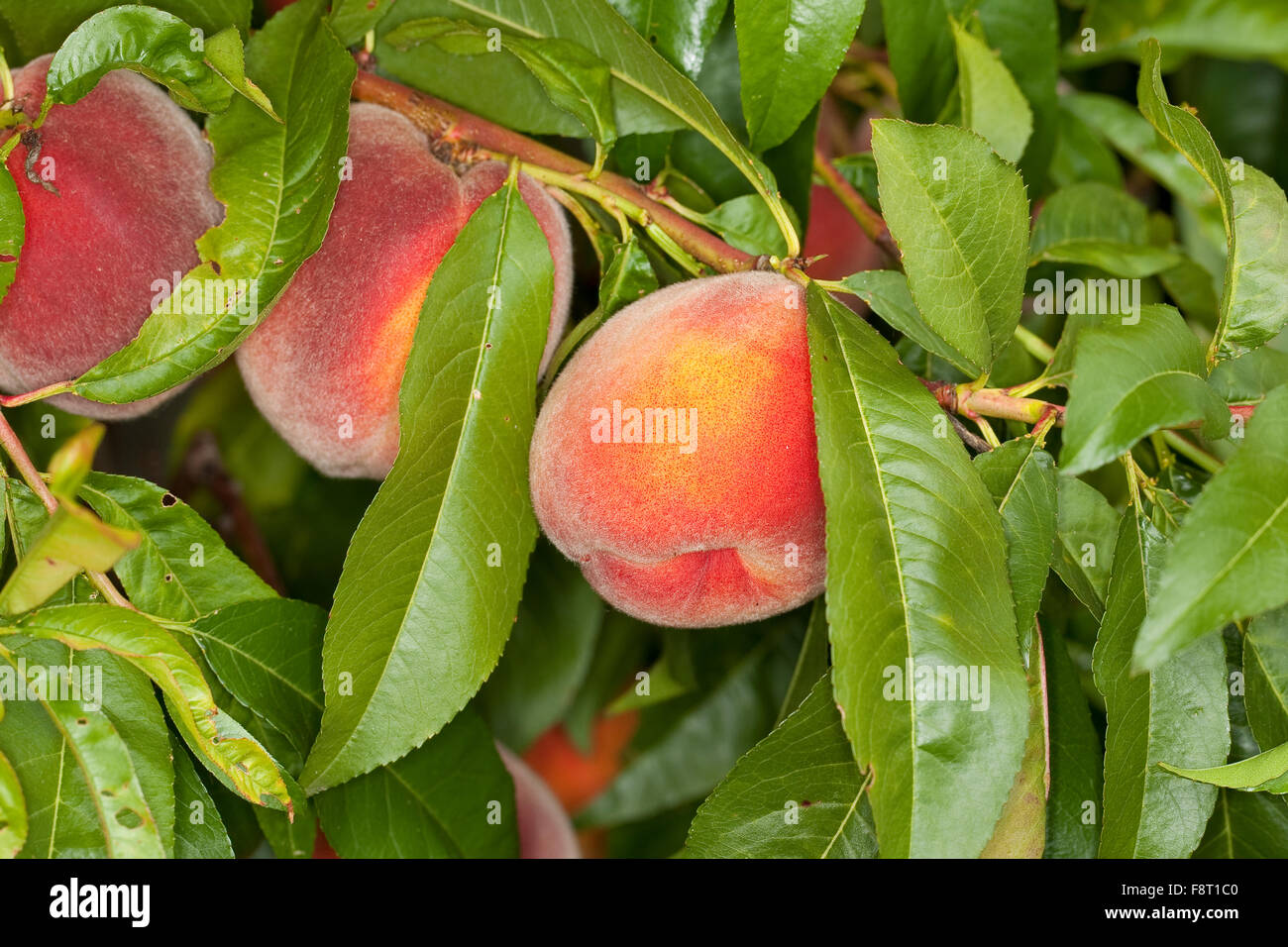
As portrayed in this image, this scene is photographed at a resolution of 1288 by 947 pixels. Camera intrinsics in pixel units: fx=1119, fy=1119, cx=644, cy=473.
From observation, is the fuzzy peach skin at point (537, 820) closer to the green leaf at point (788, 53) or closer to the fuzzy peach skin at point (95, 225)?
the fuzzy peach skin at point (95, 225)

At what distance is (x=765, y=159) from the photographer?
1229mm

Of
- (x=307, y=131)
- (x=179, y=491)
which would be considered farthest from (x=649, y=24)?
(x=179, y=491)

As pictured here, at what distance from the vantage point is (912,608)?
2.75 feet

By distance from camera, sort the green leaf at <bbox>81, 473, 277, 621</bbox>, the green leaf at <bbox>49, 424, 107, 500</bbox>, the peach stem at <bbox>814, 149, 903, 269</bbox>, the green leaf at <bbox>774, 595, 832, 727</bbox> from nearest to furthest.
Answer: the green leaf at <bbox>49, 424, 107, 500</bbox> → the green leaf at <bbox>81, 473, 277, 621</bbox> → the green leaf at <bbox>774, 595, 832, 727</bbox> → the peach stem at <bbox>814, 149, 903, 269</bbox>

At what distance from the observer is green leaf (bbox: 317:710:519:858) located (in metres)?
1.11

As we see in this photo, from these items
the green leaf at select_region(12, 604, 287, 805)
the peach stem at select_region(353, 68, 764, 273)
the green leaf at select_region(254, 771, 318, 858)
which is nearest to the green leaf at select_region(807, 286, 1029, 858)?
the peach stem at select_region(353, 68, 764, 273)

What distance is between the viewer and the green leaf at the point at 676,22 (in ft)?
3.55

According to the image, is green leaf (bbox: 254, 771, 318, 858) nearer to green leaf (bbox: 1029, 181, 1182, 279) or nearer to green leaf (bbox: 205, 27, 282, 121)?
green leaf (bbox: 205, 27, 282, 121)

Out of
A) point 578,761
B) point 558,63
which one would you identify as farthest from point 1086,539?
point 578,761

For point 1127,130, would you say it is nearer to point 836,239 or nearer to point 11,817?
point 836,239

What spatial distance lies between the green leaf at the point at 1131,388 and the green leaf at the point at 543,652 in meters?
0.92

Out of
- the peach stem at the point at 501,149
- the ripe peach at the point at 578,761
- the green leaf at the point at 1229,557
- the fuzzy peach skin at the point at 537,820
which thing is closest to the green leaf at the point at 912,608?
the green leaf at the point at 1229,557

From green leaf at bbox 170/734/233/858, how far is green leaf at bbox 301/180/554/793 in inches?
4.5

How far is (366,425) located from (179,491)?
0.83m
